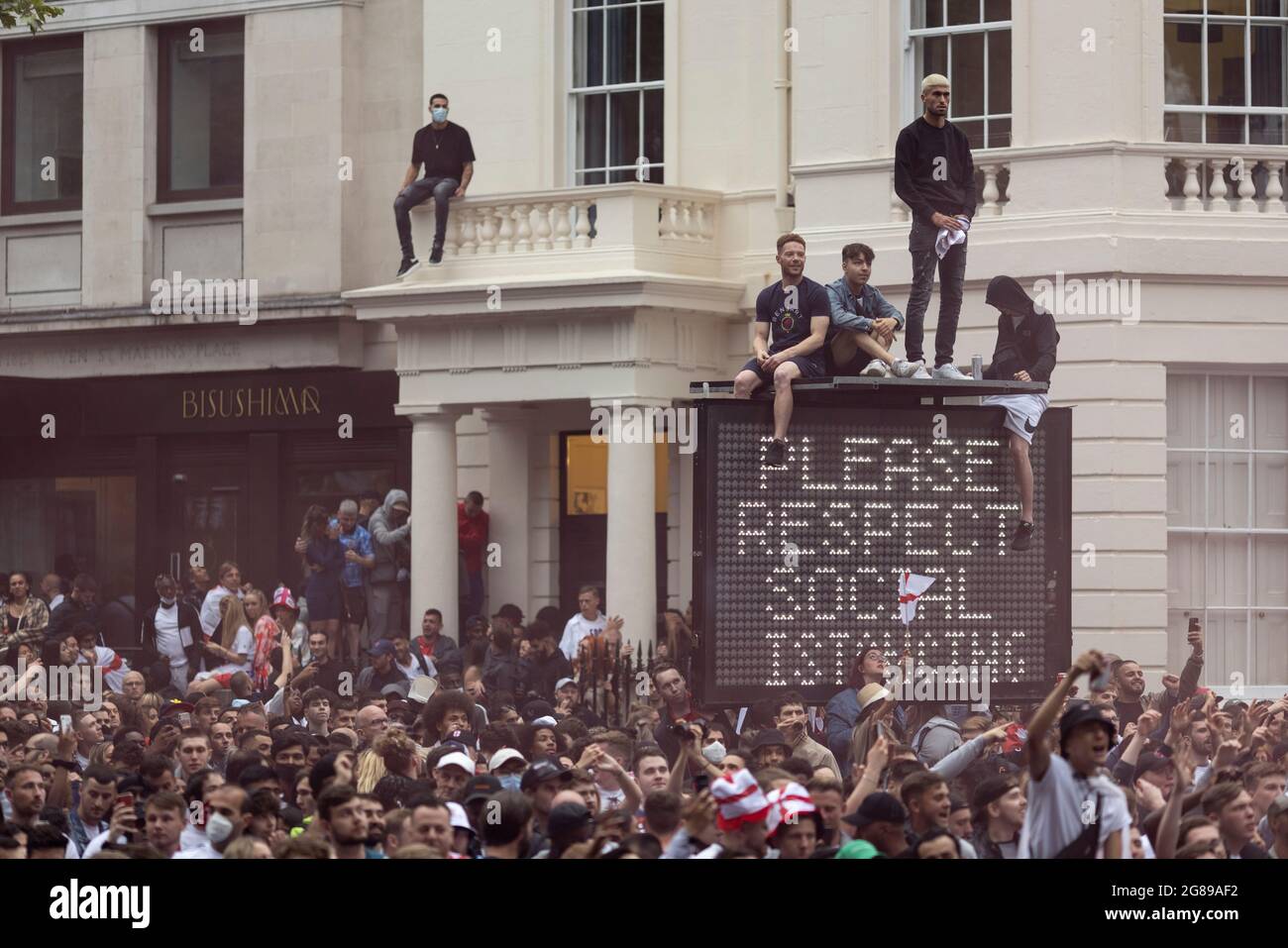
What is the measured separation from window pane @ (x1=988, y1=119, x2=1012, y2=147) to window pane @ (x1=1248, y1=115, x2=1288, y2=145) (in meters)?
2.32

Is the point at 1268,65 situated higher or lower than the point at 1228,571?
higher

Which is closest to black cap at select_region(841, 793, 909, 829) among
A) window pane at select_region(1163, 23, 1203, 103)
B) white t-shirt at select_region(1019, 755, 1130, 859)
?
white t-shirt at select_region(1019, 755, 1130, 859)

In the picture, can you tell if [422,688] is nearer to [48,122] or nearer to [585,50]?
[585,50]

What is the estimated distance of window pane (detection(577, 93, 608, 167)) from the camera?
28250 millimetres

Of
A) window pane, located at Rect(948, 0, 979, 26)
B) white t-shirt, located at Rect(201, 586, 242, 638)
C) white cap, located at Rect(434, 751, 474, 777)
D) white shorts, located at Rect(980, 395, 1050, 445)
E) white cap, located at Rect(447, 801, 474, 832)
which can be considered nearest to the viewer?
white cap, located at Rect(447, 801, 474, 832)

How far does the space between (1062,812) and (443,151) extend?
17691 millimetres

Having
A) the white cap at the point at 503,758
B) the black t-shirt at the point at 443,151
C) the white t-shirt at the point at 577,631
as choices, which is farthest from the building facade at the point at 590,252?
the white cap at the point at 503,758

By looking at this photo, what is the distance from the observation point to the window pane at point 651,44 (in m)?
27.9

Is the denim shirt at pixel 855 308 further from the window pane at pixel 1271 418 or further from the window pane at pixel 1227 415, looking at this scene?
the window pane at pixel 1271 418

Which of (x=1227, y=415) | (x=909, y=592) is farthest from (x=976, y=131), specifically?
(x=909, y=592)

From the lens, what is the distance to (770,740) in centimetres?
1551

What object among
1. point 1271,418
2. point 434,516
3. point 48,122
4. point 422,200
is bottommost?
point 434,516

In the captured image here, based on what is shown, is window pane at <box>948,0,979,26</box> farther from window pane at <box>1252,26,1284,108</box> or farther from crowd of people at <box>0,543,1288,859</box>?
crowd of people at <box>0,543,1288,859</box>
